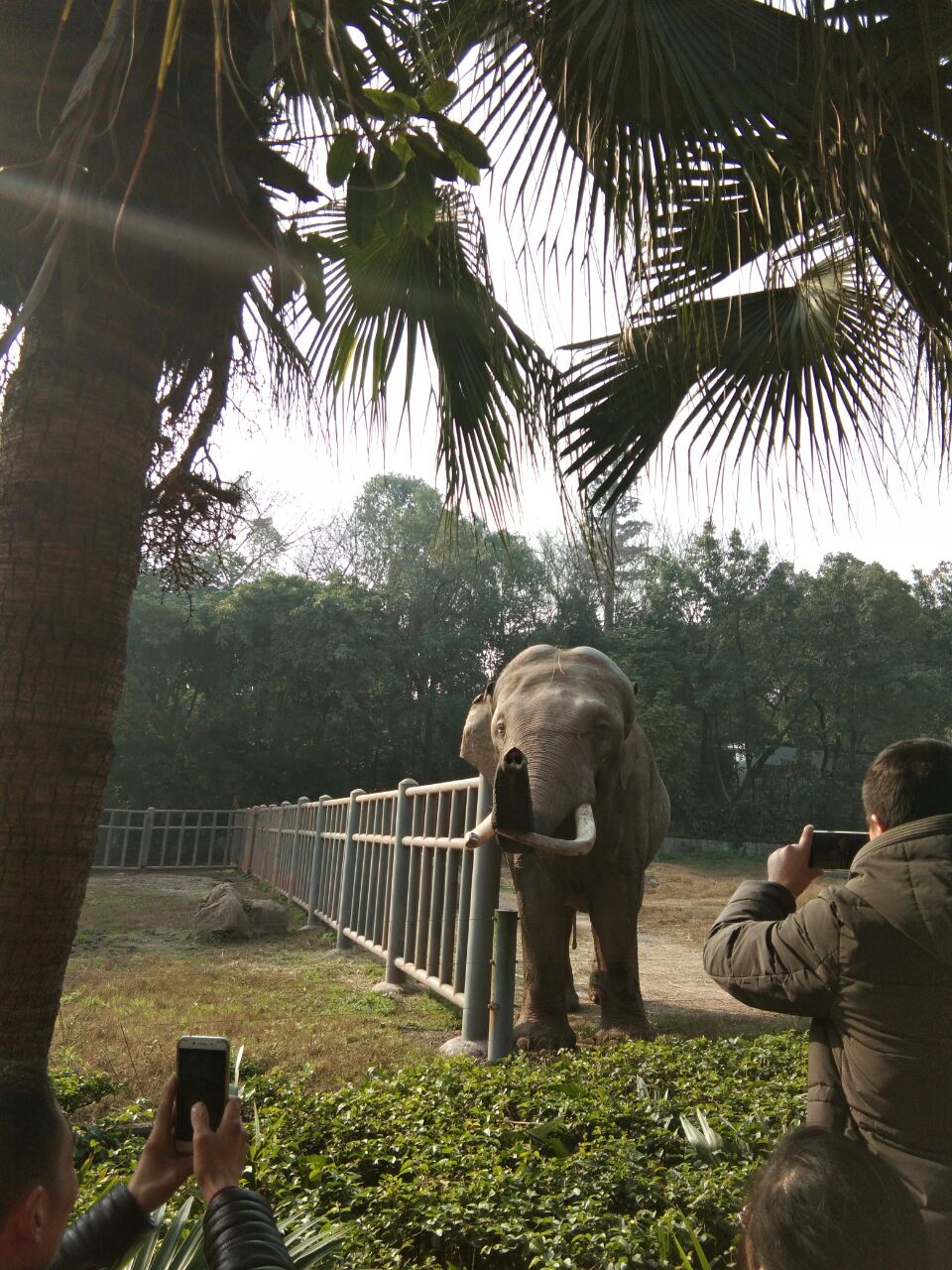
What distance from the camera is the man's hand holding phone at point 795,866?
6.88 ft

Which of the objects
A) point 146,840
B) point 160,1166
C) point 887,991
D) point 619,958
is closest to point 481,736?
point 619,958

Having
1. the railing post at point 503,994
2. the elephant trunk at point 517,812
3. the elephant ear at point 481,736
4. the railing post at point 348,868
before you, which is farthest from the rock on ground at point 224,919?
the elephant trunk at point 517,812

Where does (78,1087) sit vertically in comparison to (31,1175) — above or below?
below

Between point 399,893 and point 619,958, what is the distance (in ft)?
7.87

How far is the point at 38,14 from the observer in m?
2.68

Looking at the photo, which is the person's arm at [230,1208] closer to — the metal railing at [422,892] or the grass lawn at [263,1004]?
the grass lawn at [263,1004]

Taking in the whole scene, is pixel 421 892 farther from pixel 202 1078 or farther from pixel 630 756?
pixel 202 1078

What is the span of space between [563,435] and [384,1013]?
4308 mm

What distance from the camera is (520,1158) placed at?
299cm

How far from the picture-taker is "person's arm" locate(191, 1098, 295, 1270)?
126 centimetres

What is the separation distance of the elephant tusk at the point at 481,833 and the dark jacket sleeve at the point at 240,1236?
3.87m

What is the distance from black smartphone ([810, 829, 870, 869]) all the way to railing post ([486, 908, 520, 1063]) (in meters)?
3.00

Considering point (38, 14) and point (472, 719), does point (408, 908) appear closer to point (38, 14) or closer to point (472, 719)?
point (472, 719)

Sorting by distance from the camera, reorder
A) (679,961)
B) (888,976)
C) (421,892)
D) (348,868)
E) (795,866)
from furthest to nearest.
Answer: (679,961) → (348,868) → (421,892) → (795,866) → (888,976)
